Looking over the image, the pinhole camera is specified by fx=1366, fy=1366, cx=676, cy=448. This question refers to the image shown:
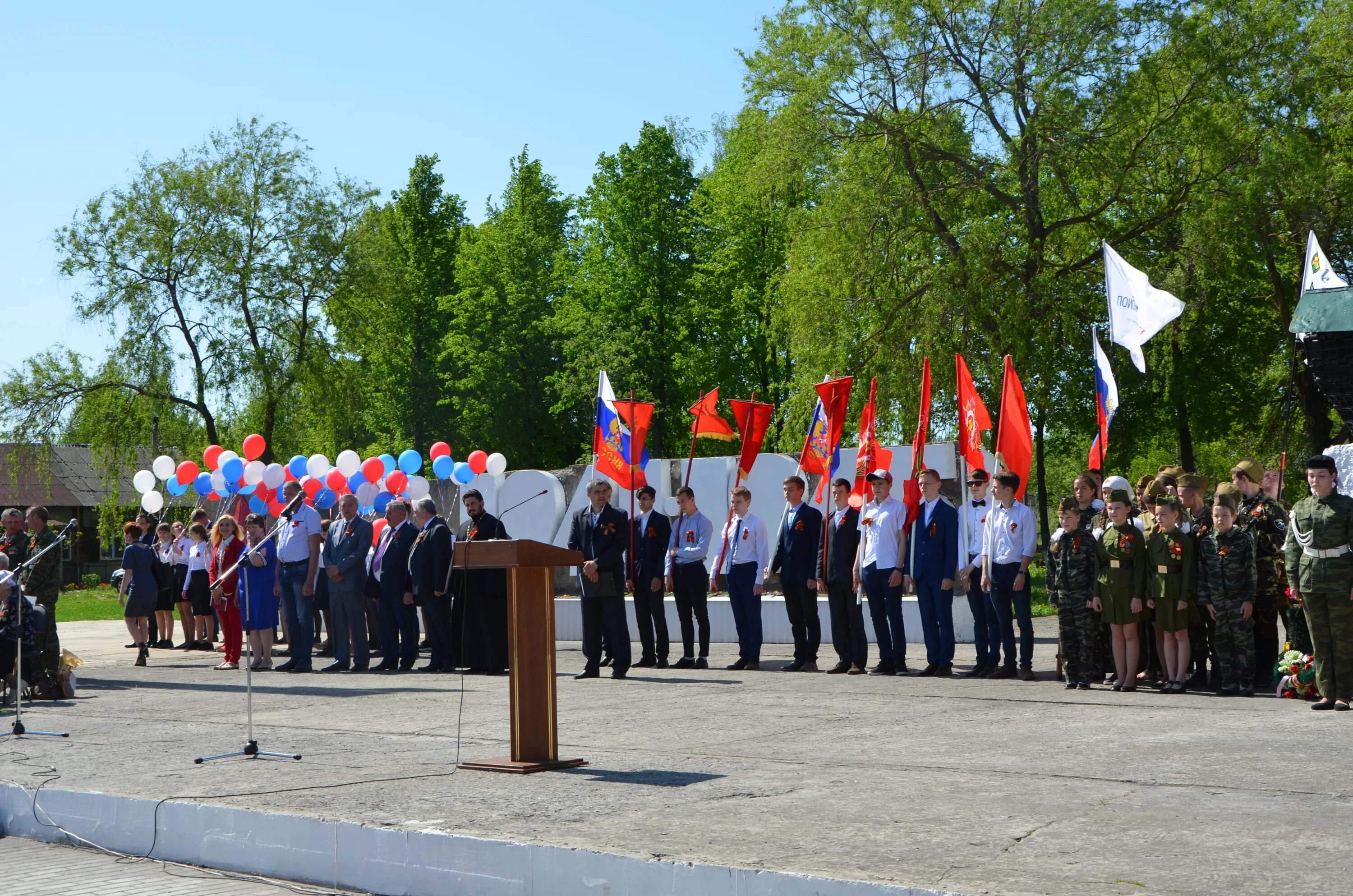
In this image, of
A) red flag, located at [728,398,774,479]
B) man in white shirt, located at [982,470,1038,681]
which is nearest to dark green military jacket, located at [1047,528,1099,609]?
man in white shirt, located at [982,470,1038,681]

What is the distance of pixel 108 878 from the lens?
6062 mm

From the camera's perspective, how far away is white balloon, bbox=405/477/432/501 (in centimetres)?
2059

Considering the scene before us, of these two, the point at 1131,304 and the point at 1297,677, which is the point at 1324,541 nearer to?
the point at 1297,677

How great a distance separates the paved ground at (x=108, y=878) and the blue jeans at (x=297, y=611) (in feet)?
26.9

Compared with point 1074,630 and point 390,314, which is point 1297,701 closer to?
point 1074,630

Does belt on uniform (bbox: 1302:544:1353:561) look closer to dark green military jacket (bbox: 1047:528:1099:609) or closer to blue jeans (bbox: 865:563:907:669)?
dark green military jacket (bbox: 1047:528:1099:609)

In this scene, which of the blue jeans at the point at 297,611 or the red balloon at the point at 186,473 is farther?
the red balloon at the point at 186,473

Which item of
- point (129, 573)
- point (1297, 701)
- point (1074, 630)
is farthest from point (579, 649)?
point (1297, 701)

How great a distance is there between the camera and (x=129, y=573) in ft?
54.4

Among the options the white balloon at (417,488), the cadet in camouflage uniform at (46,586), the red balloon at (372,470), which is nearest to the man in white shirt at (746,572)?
the cadet in camouflage uniform at (46,586)

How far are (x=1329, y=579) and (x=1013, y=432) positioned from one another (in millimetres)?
4743

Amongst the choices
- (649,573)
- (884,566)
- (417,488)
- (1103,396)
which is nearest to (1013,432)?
(1103,396)

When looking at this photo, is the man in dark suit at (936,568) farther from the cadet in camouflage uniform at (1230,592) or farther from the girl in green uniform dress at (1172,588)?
the cadet in camouflage uniform at (1230,592)

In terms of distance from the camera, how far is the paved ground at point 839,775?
5.12 meters
